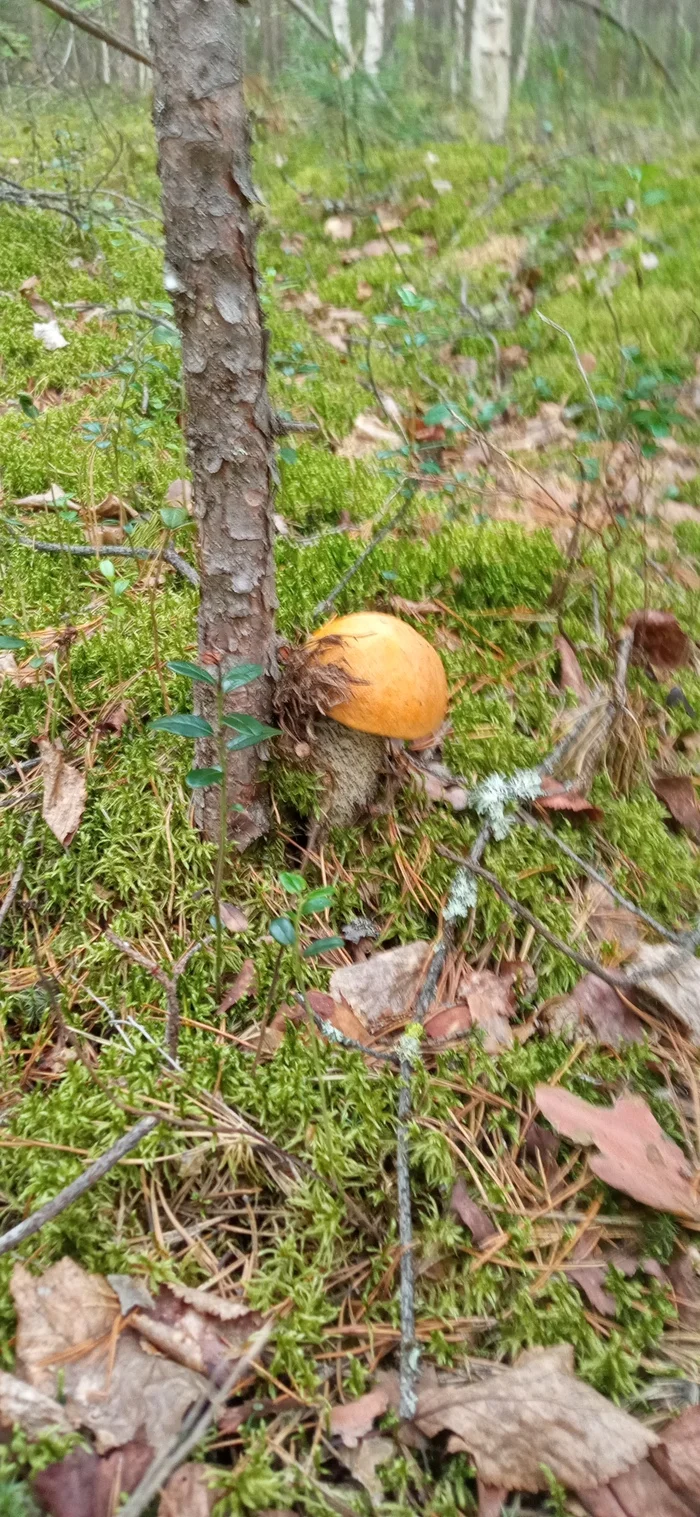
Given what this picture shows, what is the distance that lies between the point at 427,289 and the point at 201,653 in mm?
4468

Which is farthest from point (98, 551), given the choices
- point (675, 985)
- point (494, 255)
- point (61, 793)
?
point (494, 255)

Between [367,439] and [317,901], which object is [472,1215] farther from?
[367,439]

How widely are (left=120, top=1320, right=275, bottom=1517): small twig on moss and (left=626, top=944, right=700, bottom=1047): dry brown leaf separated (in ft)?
3.72

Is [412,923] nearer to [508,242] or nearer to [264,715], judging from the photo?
[264,715]

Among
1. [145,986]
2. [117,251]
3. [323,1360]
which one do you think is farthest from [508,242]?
[323,1360]

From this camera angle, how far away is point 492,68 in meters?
9.16

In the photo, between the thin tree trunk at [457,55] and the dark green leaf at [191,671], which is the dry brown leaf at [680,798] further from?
the thin tree trunk at [457,55]

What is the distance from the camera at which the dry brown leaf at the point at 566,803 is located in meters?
2.36

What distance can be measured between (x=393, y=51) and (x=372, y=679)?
1573 cm

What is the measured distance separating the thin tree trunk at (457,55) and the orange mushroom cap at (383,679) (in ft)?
39.1

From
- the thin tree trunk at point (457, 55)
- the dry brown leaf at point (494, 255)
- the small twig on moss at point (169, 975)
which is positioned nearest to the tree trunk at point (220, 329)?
the small twig on moss at point (169, 975)

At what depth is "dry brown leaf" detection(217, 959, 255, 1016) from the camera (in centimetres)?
196

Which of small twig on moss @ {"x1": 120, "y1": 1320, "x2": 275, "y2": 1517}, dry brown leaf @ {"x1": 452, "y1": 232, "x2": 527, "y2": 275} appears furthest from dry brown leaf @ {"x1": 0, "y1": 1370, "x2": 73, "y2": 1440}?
dry brown leaf @ {"x1": 452, "y1": 232, "x2": 527, "y2": 275}

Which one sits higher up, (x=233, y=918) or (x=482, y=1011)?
(x=233, y=918)
